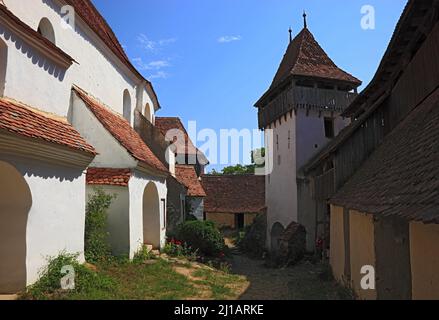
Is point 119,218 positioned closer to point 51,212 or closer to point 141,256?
point 141,256

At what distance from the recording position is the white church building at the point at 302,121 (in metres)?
20.6

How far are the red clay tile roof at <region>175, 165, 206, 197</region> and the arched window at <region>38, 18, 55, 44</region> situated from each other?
1535cm

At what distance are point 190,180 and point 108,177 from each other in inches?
581

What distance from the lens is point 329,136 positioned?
870 inches

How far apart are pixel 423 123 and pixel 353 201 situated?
7.21 feet

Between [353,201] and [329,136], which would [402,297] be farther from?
[329,136]

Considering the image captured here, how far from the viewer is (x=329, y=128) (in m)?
22.2

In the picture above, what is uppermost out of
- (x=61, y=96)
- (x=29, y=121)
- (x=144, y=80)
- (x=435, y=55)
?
(x=144, y=80)

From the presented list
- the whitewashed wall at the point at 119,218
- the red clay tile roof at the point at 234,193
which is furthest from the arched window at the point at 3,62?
the red clay tile roof at the point at 234,193

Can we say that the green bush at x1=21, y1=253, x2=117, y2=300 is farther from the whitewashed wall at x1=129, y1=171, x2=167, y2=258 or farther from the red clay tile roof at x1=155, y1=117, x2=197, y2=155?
the red clay tile roof at x1=155, y1=117, x2=197, y2=155

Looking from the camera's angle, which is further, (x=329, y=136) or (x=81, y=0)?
(x=329, y=136)

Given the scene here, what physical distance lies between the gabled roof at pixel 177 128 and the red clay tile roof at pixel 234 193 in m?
4.32

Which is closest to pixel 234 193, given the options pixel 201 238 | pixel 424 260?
pixel 201 238

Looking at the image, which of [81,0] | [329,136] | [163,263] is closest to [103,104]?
[81,0]
